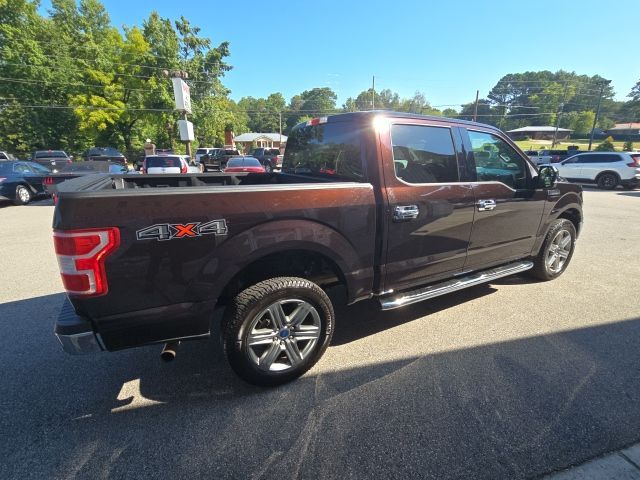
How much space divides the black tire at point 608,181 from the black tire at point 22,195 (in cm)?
2455

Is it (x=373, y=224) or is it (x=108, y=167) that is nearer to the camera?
(x=373, y=224)

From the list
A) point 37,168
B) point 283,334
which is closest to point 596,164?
point 283,334

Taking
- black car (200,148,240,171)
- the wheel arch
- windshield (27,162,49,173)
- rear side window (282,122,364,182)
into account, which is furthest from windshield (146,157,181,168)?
the wheel arch

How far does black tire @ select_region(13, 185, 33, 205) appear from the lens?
10.6 m

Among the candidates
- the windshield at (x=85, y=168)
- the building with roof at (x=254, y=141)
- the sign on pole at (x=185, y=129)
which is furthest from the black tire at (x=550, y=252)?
the building with roof at (x=254, y=141)

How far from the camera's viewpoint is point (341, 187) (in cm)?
251

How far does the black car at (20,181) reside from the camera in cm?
1036

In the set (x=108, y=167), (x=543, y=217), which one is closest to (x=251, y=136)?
(x=108, y=167)

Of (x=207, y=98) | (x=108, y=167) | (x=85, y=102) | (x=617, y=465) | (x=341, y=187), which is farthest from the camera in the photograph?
(x=207, y=98)

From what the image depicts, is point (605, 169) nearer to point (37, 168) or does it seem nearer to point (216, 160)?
point (37, 168)

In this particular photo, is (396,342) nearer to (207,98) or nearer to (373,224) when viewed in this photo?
(373,224)

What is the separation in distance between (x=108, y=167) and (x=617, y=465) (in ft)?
49.1

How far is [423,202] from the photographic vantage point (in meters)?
2.89

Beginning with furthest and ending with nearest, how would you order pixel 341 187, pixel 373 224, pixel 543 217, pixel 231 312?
pixel 543 217
pixel 373 224
pixel 341 187
pixel 231 312
